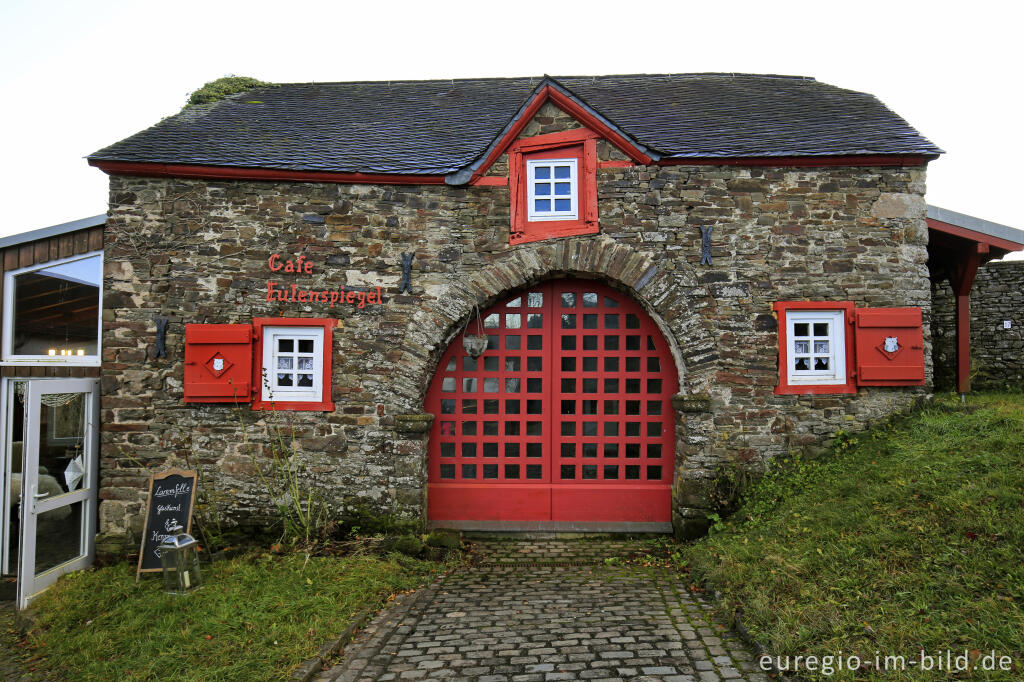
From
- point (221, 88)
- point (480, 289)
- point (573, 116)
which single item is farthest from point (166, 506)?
point (221, 88)

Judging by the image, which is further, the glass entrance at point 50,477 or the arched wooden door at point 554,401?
the arched wooden door at point 554,401

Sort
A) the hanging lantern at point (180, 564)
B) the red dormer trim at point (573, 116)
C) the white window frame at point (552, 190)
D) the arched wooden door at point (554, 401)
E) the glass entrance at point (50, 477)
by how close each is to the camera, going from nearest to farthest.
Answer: the hanging lantern at point (180, 564) → the glass entrance at point (50, 477) → the red dormer trim at point (573, 116) → the white window frame at point (552, 190) → the arched wooden door at point (554, 401)

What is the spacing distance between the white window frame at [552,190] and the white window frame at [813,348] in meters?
2.95

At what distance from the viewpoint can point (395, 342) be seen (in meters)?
6.93

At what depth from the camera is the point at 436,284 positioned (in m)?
6.99

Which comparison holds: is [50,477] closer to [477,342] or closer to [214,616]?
[214,616]

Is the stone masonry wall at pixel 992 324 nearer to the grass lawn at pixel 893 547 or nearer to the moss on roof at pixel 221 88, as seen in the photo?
the grass lawn at pixel 893 547

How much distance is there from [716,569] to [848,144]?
→ 213 inches

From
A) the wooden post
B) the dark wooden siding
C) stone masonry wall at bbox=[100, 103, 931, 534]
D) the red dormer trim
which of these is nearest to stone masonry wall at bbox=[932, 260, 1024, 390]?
the wooden post

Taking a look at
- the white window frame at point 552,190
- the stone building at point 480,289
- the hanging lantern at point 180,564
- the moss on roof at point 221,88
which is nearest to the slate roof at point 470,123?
the stone building at point 480,289

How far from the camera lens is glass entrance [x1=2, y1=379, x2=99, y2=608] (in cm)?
574

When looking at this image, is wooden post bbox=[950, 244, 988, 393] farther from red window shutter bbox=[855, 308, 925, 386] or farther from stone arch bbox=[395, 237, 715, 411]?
stone arch bbox=[395, 237, 715, 411]

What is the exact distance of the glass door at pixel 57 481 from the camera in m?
5.76

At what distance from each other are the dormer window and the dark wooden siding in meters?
5.07
